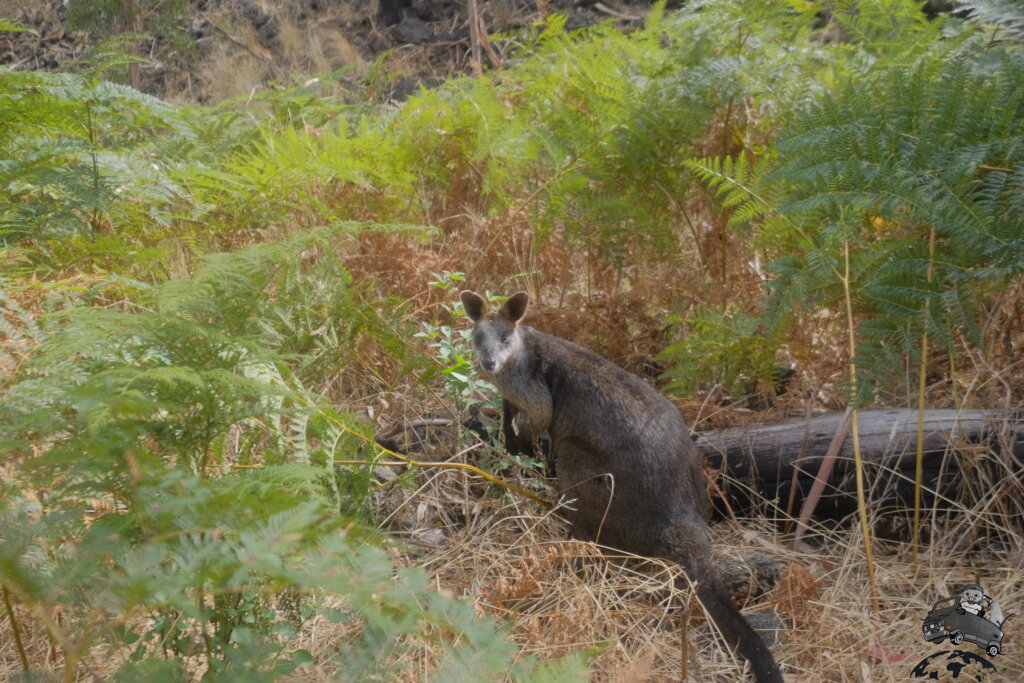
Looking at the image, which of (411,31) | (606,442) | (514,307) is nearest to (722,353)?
(606,442)

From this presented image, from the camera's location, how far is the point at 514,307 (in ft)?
15.3

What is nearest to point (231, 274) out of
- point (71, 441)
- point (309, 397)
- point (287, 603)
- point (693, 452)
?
point (309, 397)

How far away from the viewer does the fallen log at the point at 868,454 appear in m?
3.95

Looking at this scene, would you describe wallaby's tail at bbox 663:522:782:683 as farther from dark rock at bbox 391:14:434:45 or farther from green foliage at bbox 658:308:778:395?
dark rock at bbox 391:14:434:45

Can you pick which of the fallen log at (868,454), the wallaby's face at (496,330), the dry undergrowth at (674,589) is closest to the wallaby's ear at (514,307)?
the wallaby's face at (496,330)

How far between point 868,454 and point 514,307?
6.25ft

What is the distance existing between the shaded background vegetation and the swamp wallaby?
0.24 metres

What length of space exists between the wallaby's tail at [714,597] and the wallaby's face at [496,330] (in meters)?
1.27

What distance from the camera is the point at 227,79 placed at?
1540 cm

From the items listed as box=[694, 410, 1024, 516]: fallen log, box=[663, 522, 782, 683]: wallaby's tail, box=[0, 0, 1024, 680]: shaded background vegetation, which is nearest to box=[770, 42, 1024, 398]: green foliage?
box=[0, 0, 1024, 680]: shaded background vegetation

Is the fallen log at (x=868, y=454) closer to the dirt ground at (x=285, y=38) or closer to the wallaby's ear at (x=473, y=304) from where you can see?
the wallaby's ear at (x=473, y=304)

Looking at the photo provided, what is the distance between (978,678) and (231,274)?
9.71 ft

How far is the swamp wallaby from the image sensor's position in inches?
154

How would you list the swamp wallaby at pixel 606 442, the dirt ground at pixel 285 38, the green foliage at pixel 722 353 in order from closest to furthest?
the swamp wallaby at pixel 606 442
the green foliage at pixel 722 353
the dirt ground at pixel 285 38
